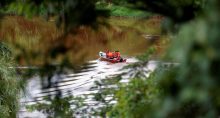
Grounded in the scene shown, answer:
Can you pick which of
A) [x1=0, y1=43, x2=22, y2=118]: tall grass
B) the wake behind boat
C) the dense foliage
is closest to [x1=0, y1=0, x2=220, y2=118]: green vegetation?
the dense foliage

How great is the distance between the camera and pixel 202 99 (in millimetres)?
799

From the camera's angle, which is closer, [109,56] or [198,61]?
[198,61]

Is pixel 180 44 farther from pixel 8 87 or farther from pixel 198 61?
pixel 8 87

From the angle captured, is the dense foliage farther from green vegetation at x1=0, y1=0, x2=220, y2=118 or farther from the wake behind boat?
the wake behind boat

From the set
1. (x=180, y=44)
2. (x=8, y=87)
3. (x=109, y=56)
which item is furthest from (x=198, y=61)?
(x=109, y=56)

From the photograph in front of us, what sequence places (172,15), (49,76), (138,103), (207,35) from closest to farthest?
(207,35) < (172,15) < (49,76) < (138,103)

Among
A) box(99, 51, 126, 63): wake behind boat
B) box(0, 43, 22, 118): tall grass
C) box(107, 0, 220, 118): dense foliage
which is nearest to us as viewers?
box(107, 0, 220, 118): dense foliage

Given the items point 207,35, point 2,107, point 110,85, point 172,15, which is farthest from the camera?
point 2,107

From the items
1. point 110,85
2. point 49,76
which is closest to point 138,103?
point 110,85

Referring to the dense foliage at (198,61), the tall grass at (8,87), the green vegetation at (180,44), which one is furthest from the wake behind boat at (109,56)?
the dense foliage at (198,61)

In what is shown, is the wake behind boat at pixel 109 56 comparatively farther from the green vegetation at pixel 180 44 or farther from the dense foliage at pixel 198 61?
the dense foliage at pixel 198 61

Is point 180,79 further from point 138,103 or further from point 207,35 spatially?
point 138,103

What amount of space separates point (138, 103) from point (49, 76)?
1221 millimetres

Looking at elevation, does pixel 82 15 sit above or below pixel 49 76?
above
